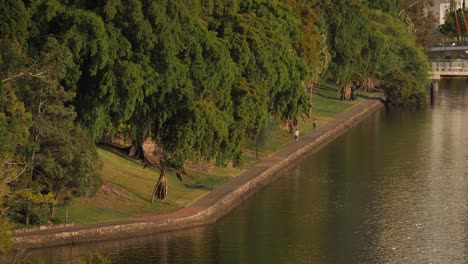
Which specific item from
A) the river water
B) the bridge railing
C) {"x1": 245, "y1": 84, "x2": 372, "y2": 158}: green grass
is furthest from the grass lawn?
the bridge railing

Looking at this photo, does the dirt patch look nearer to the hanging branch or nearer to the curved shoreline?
the curved shoreline

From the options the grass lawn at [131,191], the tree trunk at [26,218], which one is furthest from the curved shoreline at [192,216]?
the tree trunk at [26,218]

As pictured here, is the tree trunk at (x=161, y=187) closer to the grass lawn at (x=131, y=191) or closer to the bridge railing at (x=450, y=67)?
the grass lawn at (x=131, y=191)

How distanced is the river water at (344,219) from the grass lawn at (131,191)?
288 cm

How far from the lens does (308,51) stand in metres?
122

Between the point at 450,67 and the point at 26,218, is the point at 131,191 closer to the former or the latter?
the point at 26,218

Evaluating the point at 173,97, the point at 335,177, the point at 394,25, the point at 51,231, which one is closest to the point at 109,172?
the point at 173,97

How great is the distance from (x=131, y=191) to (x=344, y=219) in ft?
41.2

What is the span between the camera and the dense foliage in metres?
71.8

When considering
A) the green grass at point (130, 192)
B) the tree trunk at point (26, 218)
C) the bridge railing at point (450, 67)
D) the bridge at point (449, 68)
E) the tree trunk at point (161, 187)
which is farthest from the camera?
the bridge railing at point (450, 67)

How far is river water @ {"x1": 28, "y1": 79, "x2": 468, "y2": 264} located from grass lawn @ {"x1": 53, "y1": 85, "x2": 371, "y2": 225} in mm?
2883

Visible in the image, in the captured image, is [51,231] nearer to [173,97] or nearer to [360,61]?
[173,97]

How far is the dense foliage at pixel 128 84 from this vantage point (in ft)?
235

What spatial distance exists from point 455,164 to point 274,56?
16553mm
